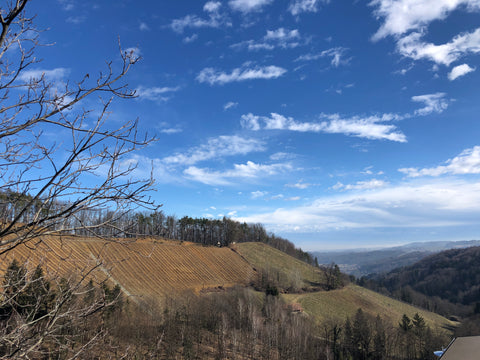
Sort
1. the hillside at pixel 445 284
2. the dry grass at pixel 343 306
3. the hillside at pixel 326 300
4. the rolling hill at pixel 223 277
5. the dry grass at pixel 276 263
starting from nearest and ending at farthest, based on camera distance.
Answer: the rolling hill at pixel 223 277 < the dry grass at pixel 343 306 < the hillside at pixel 326 300 < the dry grass at pixel 276 263 < the hillside at pixel 445 284

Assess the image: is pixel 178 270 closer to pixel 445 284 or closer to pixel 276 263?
pixel 276 263

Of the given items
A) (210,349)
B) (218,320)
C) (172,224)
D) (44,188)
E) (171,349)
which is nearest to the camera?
(44,188)

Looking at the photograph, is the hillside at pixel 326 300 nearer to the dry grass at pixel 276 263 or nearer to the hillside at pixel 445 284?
Result: the dry grass at pixel 276 263

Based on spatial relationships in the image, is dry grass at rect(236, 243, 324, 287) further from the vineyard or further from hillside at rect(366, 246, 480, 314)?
hillside at rect(366, 246, 480, 314)

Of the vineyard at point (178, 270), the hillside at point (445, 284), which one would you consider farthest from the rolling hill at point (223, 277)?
the hillside at point (445, 284)

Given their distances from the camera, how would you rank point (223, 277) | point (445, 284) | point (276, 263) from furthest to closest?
1. point (445, 284)
2. point (276, 263)
3. point (223, 277)

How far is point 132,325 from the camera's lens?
28.2 meters

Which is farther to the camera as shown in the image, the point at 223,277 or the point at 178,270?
the point at 223,277

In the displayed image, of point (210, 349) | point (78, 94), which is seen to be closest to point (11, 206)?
A: point (78, 94)

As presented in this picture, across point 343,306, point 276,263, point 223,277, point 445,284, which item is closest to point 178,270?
point 223,277

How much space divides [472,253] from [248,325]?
584 ft

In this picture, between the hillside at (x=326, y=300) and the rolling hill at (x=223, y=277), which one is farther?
the hillside at (x=326, y=300)

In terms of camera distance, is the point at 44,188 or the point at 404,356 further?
the point at 404,356

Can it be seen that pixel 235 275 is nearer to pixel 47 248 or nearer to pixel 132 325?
pixel 132 325
